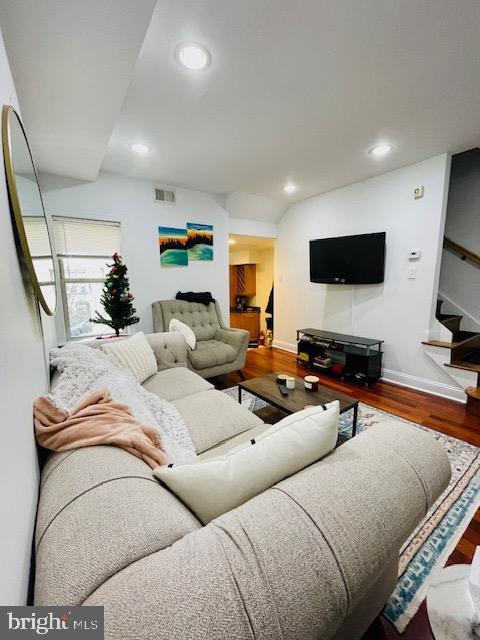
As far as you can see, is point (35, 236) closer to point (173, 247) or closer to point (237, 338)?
point (237, 338)

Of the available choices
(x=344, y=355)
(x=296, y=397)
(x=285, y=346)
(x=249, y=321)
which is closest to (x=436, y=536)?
(x=296, y=397)

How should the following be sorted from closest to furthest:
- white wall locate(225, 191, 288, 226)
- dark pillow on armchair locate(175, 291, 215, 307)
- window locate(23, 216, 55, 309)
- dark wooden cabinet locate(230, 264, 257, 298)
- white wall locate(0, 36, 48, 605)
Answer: white wall locate(0, 36, 48, 605)
window locate(23, 216, 55, 309)
dark pillow on armchair locate(175, 291, 215, 307)
white wall locate(225, 191, 288, 226)
dark wooden cabinet locate(230, 264, 257, 298)

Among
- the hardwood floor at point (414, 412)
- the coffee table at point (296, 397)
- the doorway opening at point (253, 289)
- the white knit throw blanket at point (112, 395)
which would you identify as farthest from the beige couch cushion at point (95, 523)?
the doorway opening at point (253, 289)

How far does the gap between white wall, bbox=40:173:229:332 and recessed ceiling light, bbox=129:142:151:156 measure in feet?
2.55

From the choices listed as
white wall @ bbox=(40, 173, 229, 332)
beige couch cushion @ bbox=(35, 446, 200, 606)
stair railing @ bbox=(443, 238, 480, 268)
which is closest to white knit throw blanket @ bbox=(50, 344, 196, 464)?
beige couch cushion @ bbox=(35, 446, 200, 606)

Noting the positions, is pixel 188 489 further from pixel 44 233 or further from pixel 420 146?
pixel 420 146

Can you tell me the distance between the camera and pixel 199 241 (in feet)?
12.3

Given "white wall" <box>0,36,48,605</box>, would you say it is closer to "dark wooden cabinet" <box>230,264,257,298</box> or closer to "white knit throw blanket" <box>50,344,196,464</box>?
"white knit throw blanket" <box>50,344,196,464</box>

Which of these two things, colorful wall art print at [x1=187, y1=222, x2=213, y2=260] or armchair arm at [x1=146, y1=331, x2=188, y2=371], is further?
colorful wall art print at [x1=187, y1=222, x2=213, y2=260]

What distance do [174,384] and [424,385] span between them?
281 centimetres

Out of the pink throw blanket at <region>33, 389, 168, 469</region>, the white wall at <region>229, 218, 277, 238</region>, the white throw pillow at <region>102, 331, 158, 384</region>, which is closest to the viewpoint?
→ the pink throw blanket at <region>33, 389, 168, 469</region>

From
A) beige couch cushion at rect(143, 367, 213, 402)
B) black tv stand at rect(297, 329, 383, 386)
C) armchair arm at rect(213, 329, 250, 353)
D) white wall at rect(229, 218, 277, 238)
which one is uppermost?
white wall at rect(229, 218, 277, 238)

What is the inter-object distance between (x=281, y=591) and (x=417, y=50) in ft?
7.73

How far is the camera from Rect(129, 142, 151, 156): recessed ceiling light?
2350 millimetres
